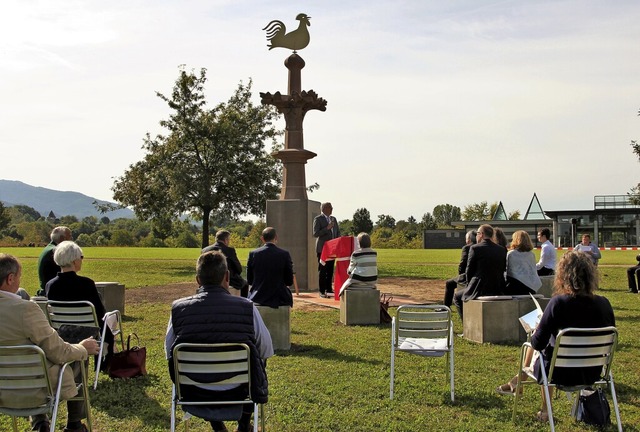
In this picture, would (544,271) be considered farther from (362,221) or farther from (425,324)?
(362,221)

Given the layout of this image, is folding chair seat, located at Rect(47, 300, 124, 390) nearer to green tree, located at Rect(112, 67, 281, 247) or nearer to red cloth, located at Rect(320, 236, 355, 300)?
red cloth, located at Rect(320, 236, 355, 300)

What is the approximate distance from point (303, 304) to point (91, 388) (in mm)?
7083

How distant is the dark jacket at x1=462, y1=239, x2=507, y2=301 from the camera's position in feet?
28.9

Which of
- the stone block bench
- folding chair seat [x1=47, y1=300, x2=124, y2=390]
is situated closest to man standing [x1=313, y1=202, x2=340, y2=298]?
the stone block bench

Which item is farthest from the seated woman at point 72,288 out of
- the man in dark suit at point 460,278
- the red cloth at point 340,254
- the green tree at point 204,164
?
the green tree at point 204,164

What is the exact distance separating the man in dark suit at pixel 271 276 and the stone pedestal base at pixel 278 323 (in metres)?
0.07

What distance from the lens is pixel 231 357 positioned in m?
4.01

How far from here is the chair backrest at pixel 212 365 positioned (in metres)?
4.00

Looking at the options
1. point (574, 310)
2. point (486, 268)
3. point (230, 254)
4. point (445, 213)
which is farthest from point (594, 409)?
point (445, 213)

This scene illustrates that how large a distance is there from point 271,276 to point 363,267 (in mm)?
2448

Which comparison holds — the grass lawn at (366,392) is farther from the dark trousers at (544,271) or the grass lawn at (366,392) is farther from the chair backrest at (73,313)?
the dark trousers at (544,271)

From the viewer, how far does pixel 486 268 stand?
8820 mm

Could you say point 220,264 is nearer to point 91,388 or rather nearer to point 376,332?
point 91,388

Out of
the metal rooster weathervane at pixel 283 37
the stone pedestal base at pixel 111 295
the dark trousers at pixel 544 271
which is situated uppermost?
the metal rooster weathervane at pixel 283 37
